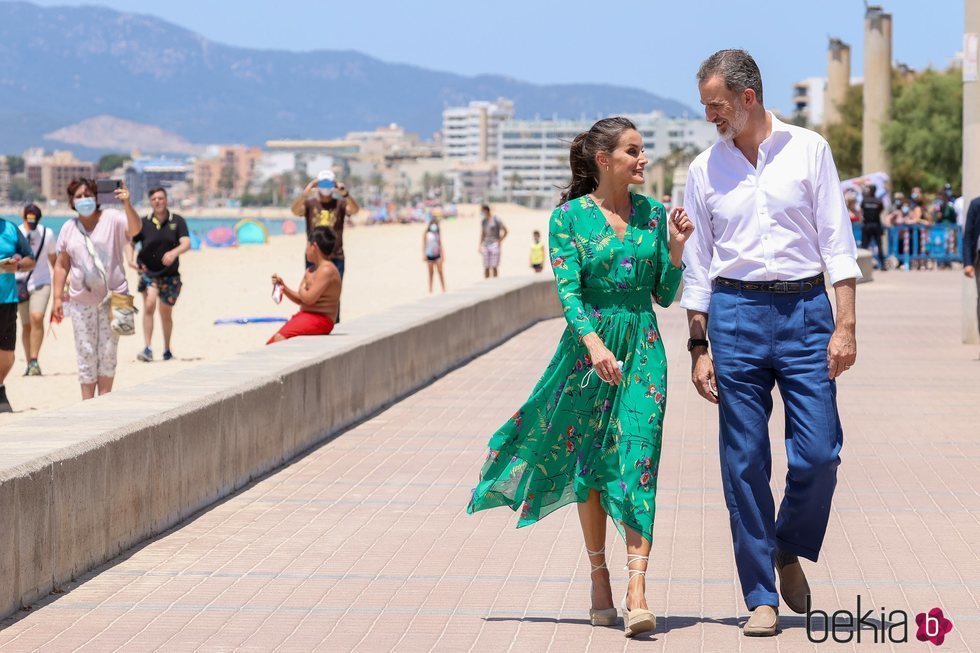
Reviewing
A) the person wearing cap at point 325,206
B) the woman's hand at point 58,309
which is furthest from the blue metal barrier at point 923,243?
the woman's hand at point 58,309

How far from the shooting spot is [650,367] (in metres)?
5.76

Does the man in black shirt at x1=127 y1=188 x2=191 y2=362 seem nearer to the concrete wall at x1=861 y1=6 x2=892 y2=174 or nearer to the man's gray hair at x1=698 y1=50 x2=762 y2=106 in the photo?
the man's gray hair at x1=698 y1=50 x2=762 y2=106

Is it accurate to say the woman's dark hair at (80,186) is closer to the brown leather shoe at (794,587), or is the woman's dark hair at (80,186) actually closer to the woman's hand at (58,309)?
the woman's hand at (58,309)

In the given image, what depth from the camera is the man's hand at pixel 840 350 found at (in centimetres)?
553

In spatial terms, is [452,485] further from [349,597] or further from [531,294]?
[531,294]

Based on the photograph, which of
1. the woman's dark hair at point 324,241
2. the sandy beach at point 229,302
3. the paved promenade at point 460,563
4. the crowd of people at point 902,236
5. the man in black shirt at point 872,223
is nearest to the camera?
the paved promenade at point 460,563

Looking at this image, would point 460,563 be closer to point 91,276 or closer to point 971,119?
point 91,276

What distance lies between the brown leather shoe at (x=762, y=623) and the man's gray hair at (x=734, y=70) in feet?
5.37

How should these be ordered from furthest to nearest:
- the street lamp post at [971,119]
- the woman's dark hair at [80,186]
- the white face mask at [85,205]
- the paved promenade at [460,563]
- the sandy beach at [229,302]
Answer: the street lamp post at [971,119]
the sandy beach at [229,302]
the woman's dark hair at [80,186]
the white face mask at [85,205]
the paved promenade at [460,563]

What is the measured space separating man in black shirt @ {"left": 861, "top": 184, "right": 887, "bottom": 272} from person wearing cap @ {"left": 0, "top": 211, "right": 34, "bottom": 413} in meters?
24.8

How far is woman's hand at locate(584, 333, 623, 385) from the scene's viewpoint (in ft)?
18.3

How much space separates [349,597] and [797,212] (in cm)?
212

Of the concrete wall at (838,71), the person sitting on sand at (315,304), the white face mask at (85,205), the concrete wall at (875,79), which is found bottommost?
the person sitting on sand at (315,304)

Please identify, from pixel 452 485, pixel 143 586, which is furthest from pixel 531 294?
pixel 143 586
